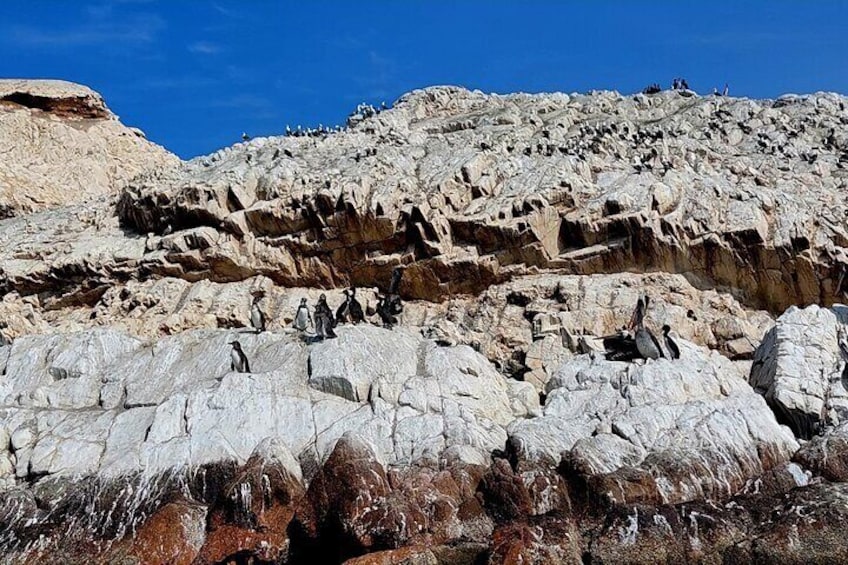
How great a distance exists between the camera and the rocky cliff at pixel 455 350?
728 inches

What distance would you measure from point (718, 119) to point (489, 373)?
22.0 metres

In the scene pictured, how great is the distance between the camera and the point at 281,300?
32.3 m

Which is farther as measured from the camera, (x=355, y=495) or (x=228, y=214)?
(x=228, y=214)

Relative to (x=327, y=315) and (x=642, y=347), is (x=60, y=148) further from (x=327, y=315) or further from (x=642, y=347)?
(x=642, y=347)

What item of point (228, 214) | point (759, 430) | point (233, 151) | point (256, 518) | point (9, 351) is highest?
point (233, 151)

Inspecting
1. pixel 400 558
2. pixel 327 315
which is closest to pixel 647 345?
pixel 327 315

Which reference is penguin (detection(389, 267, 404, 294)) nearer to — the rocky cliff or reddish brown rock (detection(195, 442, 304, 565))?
the rocky cliff

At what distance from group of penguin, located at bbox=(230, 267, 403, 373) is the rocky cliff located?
1.87 feet

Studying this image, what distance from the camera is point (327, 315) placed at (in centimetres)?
2462

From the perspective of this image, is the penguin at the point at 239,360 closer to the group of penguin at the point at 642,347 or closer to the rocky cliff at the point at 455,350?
the rocky cliff at the point at 455,350

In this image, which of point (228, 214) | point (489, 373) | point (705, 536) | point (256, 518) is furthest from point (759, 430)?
point (228, 214)

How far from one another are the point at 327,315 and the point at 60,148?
129ft

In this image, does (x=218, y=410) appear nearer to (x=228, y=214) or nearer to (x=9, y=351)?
(x=9, y=351)

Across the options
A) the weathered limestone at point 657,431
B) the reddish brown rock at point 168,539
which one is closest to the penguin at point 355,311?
the weathered limestone at point 657,431
